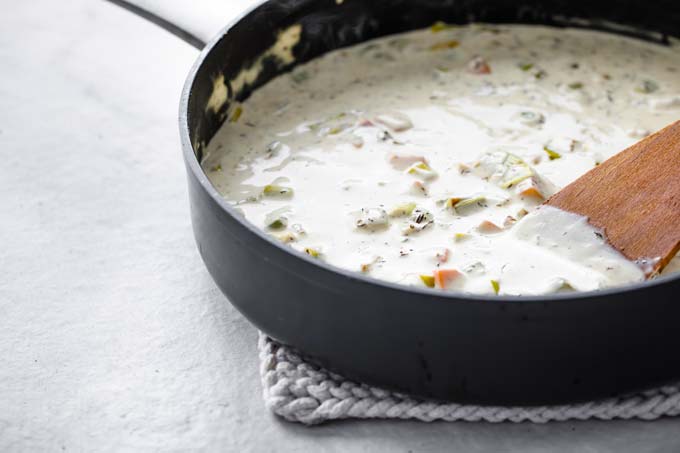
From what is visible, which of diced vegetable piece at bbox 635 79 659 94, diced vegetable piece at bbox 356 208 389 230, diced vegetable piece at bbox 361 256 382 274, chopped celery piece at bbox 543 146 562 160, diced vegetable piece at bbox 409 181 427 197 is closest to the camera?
diced vegetable piece at bbox 361 256 382 274

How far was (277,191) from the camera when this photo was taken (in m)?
1.98

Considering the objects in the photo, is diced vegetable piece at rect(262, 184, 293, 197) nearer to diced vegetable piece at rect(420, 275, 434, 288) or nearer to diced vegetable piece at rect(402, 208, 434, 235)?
diced vegetable piece at rect(402, 208, 434, 235)

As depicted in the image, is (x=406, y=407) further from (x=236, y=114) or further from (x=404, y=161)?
(x=236, y=114)

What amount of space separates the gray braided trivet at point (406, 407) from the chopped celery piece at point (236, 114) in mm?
770

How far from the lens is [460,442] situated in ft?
5.32

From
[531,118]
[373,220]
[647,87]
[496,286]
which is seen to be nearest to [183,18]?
A: [373,220]

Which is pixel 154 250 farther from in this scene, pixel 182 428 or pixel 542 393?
pixel 542 393

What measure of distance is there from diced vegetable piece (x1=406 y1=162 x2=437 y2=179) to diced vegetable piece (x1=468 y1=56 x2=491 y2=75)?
1.62 feet

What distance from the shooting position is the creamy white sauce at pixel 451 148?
69.6 inches

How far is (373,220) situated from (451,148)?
359mm

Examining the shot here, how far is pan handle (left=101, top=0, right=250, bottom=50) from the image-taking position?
85.0 inches

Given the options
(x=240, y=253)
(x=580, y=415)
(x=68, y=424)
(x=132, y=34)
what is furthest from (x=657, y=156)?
(x=132, y=34)

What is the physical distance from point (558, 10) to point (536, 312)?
1398 millimetres

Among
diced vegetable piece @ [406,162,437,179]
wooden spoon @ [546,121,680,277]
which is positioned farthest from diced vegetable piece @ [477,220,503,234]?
diced vegetable piece @ [406,162,437,179]
